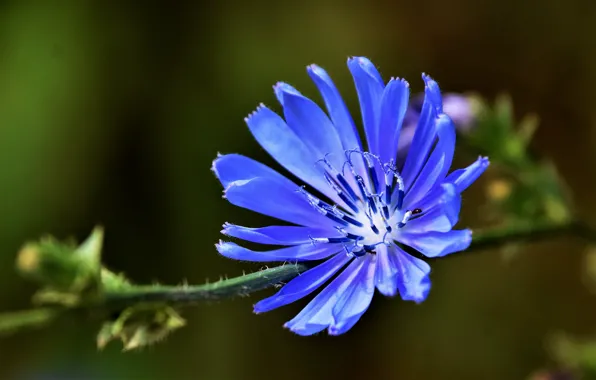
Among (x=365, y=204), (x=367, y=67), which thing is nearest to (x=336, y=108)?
(x=367, y=67)

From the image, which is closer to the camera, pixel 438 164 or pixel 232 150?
pixel 438 164

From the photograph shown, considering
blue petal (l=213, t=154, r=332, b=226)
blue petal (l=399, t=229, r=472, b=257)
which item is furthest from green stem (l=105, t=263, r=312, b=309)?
blue petal (l=399, t=229, r=472, b=257)

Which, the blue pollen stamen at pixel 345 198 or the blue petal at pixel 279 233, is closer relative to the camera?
the blue petal at pixel 279 233

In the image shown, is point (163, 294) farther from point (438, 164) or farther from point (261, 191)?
point (438, 164)

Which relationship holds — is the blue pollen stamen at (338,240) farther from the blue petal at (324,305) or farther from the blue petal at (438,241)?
the blue petal at (438,241)

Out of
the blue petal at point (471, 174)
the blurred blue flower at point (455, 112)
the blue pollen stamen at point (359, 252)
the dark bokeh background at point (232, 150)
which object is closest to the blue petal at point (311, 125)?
the blue pollen stamen at point (359, 252)

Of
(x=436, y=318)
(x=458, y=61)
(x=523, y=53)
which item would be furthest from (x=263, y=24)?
(x=436, y=318)
